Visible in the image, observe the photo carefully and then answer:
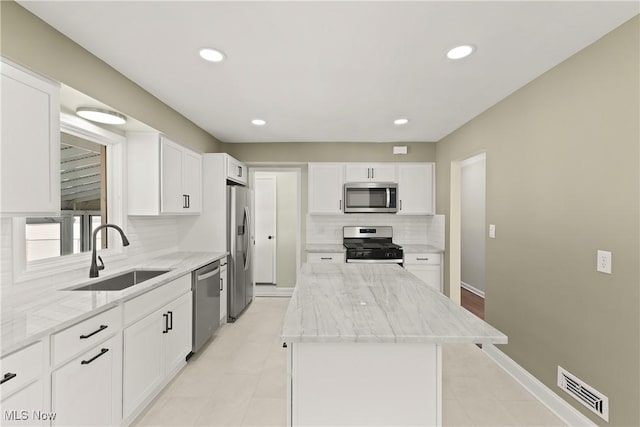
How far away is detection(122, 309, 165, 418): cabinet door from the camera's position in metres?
1.85

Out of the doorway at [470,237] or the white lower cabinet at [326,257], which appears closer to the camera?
the doorway at [470,237]

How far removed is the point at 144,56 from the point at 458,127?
11.1ft

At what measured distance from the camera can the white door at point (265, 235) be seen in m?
5.26

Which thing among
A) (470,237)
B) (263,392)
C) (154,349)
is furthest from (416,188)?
(154,349)

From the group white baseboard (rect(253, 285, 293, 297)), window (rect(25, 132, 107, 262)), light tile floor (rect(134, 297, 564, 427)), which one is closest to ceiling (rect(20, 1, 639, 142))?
window (rect(25, 132, 107, 262))

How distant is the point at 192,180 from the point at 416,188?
311cm

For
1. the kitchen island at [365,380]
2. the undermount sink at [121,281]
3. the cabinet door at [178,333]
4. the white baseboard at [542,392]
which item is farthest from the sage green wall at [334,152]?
the kitchen island at [365,380]

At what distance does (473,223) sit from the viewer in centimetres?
528

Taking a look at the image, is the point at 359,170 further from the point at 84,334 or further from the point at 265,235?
the point at 84,334

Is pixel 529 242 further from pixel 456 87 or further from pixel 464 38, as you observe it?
pixel 464 38

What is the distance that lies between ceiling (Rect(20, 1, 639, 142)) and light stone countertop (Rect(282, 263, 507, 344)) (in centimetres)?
155

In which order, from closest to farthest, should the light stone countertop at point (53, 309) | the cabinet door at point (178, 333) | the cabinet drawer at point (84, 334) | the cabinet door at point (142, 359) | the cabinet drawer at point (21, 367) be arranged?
the cabinet drawer at point (21, 367) < the light stone countertop at point (53, 309) < the cabinet drawer at point (84, 334) < the cabinet door at point (142, 359) < the cabinet door at point (178, 333)

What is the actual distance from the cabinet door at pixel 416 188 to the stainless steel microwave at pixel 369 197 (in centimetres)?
18

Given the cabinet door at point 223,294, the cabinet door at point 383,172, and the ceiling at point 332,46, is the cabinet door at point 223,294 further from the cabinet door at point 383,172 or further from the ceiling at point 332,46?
the cabinet door at point 383,172
